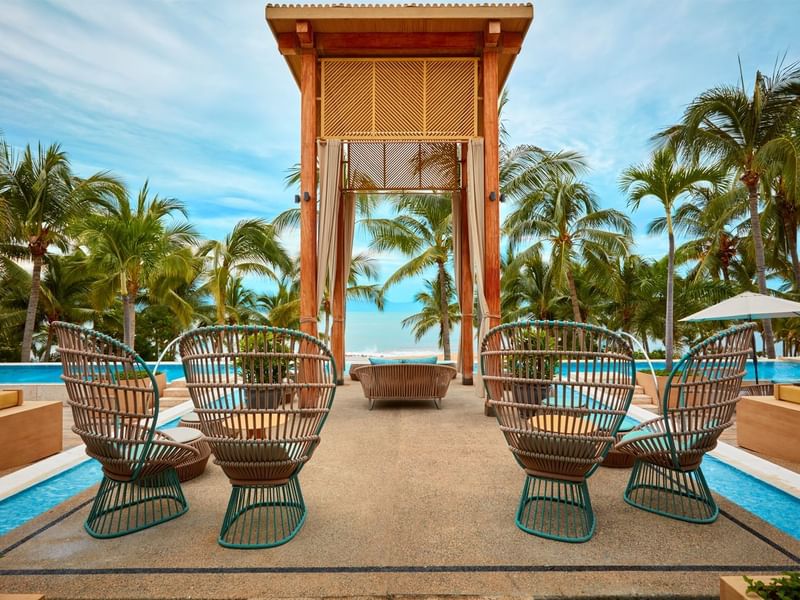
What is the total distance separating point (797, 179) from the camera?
812cm

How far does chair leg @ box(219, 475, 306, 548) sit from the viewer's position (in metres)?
2.14

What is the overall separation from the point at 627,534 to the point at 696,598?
497 mm

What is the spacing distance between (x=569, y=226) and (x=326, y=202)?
359 inches

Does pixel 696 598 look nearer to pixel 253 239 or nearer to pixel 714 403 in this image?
pixel 714 403

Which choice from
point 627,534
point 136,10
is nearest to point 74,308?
point 136,10

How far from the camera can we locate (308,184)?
5.44 meters

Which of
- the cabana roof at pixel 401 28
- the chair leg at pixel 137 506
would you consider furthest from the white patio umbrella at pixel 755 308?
the chair leg at pixel 137 506

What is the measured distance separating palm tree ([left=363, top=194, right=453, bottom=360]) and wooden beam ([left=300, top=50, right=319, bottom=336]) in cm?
620

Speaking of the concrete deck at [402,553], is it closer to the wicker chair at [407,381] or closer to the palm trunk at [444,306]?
the wicker chair at [407,381]

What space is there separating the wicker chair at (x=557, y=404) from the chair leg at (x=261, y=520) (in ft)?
3.57

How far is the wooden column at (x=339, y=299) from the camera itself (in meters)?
7.21

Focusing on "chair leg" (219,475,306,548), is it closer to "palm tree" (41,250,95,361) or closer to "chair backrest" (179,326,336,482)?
"chair backrest" (179,326,336,482)

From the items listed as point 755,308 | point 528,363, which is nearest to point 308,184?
point 528,363

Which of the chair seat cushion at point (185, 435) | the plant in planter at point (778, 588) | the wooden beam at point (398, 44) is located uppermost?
the wooden beam at point (398, 44)
